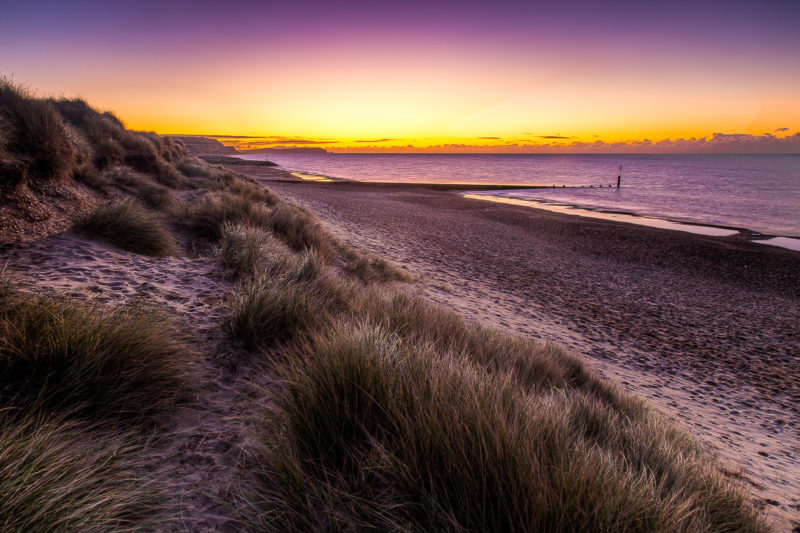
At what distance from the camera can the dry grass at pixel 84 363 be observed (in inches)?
69.3

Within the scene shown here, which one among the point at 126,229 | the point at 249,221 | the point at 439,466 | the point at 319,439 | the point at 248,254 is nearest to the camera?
the point at 439,466

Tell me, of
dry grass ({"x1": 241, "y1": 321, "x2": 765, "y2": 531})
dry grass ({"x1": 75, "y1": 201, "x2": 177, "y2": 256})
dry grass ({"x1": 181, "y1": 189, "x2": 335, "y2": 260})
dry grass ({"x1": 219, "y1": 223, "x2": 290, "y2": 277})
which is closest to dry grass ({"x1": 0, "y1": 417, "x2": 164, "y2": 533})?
dry grass ({"x1": 241, "y1": 321, "x2": 765, "y2": 531})

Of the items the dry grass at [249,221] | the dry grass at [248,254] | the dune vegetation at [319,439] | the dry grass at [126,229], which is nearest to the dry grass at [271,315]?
the dune vegetation at [319,439]

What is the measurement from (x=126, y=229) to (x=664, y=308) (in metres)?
11.0

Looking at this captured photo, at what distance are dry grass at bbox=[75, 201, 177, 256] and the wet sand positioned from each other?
196 inches

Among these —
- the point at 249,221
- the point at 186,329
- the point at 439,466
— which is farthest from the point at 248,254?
the point at 439,466

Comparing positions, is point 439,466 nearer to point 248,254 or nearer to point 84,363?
point 84,363

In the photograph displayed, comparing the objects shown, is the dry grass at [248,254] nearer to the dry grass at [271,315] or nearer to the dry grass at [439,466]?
the dry grass at [271,315]

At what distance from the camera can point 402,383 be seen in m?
1.91

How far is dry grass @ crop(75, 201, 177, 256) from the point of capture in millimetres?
4445

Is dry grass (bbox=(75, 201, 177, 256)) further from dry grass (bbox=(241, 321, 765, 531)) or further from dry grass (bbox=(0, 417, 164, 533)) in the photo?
dry grass (bbox=(241, 321, 765, 531))

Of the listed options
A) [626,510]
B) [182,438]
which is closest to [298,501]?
[182,438]

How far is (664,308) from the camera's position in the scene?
8.63m

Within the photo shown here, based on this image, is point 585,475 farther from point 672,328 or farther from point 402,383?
point 672,328
